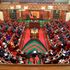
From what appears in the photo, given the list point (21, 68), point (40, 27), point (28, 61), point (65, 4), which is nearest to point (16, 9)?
point (40, 27)

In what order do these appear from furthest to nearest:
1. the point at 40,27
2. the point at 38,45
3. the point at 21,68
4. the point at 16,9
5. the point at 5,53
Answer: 1. the point at 16,9
2. the point at 40,27
3. the point at 38,45
4. the point at 5,53
5. the point at 21,68

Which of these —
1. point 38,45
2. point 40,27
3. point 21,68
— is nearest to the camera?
point 21,68

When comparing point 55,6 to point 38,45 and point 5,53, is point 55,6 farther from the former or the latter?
point 5,53

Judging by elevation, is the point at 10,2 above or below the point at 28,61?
above

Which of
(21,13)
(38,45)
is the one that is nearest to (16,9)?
(21,13)

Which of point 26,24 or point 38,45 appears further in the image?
point 26,24

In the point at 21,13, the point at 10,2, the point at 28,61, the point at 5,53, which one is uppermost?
the point at 10,2

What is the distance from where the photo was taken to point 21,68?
2.43 meters

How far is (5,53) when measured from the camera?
8.28 meters

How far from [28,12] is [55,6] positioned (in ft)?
9.57

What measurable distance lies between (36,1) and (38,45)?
847 cm

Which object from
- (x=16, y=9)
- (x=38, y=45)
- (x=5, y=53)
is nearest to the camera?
(x=5, y=53)

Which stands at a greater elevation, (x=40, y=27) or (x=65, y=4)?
(x=65, y=4)

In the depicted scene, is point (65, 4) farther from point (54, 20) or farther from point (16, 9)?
point (16, 9)
